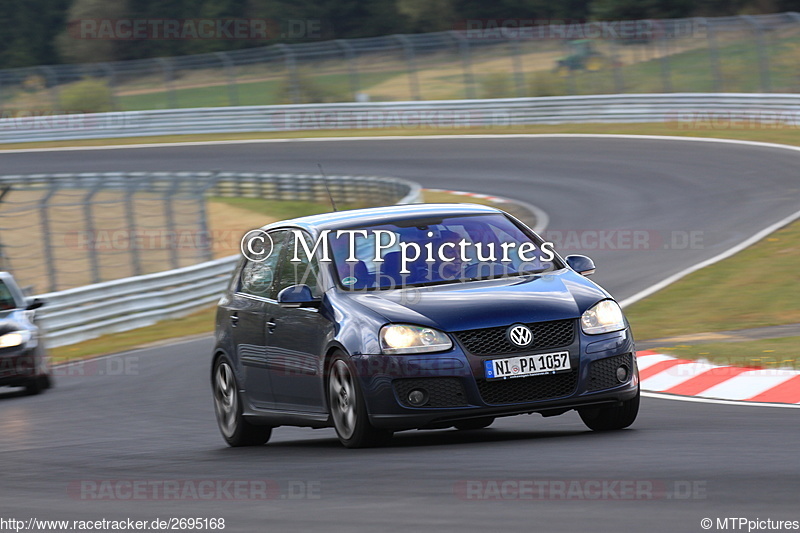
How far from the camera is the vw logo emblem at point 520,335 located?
25.6ft

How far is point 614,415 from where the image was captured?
329 inches

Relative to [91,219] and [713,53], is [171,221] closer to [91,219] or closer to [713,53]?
[91,219]

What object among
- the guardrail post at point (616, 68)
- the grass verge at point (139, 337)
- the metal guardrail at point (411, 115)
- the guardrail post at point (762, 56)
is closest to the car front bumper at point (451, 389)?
the grass verge at point (139, 337)

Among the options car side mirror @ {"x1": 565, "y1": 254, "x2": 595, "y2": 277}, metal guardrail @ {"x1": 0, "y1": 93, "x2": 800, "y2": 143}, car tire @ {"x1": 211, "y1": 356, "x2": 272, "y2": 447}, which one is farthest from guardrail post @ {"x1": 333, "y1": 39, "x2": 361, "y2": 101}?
car side mirror @ {"x1": 565, "y1": 254, "x2": 595, "y2": 277}

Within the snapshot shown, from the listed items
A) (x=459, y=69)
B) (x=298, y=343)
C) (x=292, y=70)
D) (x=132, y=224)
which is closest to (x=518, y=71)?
(x=459, y=69)

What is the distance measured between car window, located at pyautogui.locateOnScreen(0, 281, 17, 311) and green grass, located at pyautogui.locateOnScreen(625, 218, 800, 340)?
682 cm

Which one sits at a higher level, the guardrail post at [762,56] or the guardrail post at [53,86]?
the guardrail post at [762,56]

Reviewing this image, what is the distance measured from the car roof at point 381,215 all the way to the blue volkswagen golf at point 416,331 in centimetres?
2

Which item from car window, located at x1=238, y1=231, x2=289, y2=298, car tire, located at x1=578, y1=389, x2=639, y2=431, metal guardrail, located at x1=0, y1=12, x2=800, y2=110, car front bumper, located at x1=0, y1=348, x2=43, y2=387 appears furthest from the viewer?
metal guardrail, located at x1=0, y1=12, x2=800, y2=110

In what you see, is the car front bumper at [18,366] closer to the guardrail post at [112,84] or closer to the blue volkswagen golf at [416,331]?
the blue volkswagen golf at [416,331]

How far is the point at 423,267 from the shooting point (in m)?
8.55

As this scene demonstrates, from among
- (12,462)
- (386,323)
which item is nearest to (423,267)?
(386,323)

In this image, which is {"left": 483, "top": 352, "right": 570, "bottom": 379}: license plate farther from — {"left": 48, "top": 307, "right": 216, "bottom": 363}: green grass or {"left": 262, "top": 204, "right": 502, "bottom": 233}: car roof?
{"left": 48, "top": 307, "right": 216, "bottom": 363}: green grass

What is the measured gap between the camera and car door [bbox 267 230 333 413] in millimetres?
8422
